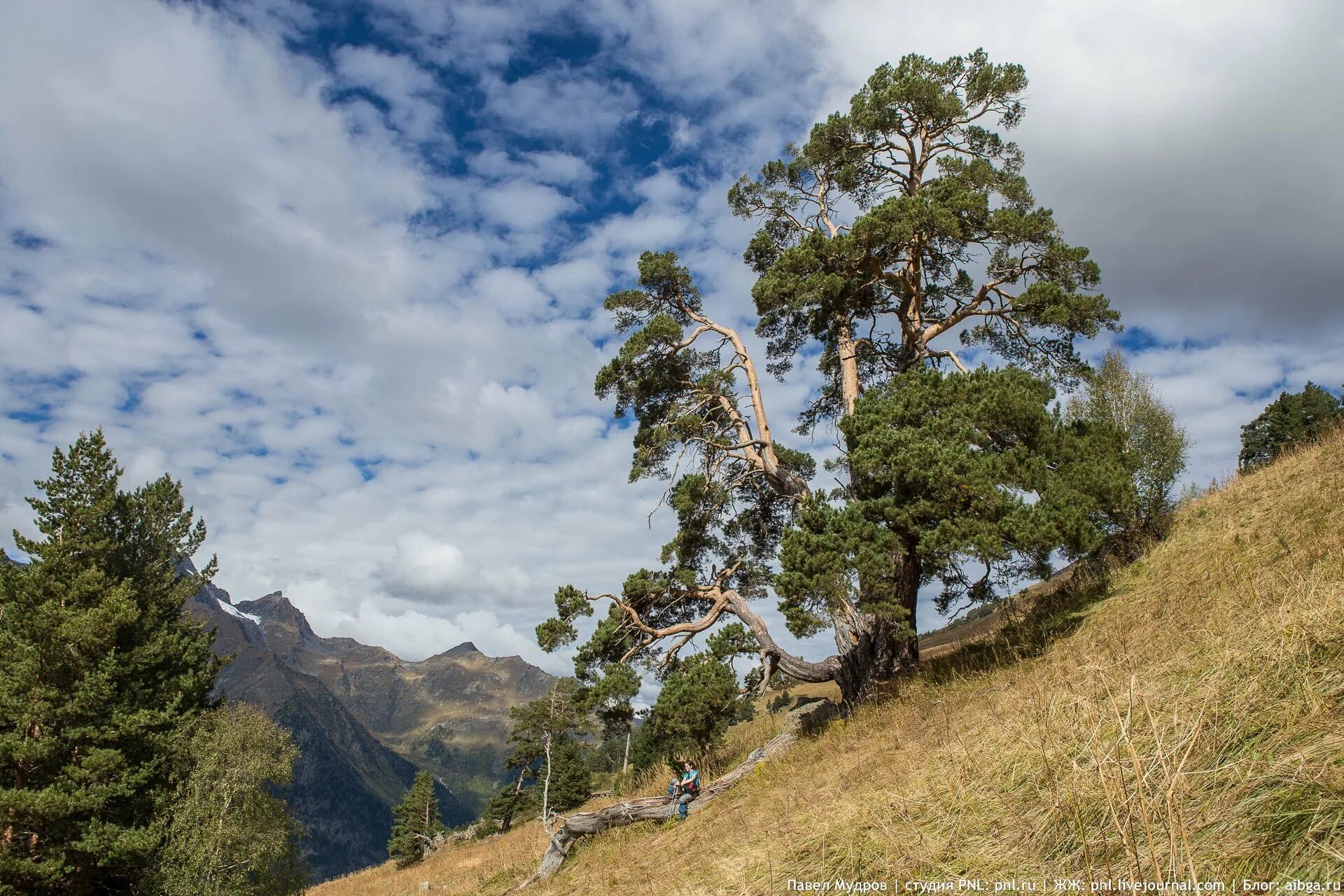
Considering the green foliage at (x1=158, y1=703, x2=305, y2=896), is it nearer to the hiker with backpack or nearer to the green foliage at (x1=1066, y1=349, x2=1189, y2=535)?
the hiker with backpack

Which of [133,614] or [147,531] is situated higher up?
[147,531]

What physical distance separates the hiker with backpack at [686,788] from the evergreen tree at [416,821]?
49308mm

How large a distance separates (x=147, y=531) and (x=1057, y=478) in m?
34.6

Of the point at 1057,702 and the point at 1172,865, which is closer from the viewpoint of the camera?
the point at 1172,865

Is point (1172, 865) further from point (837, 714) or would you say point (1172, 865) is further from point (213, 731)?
point (213, 731)

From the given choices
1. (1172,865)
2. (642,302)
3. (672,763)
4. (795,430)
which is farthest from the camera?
(795,430)

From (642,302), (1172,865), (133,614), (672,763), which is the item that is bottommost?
(672,763)

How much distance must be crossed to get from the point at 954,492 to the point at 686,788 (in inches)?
324

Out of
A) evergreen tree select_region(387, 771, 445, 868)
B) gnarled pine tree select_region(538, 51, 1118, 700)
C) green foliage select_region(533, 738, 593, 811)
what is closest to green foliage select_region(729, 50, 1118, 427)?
gnarled pine tree select_region(538, 51, 1118, 700)

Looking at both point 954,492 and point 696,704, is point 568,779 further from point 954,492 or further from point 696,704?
point 954,492

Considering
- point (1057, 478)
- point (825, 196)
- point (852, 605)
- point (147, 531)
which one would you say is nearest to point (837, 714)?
point (852, 605)

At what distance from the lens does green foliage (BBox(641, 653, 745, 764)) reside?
13.7m

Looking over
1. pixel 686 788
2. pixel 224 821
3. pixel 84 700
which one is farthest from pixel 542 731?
pixel 686 788

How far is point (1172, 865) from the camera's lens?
2762 millimetres
